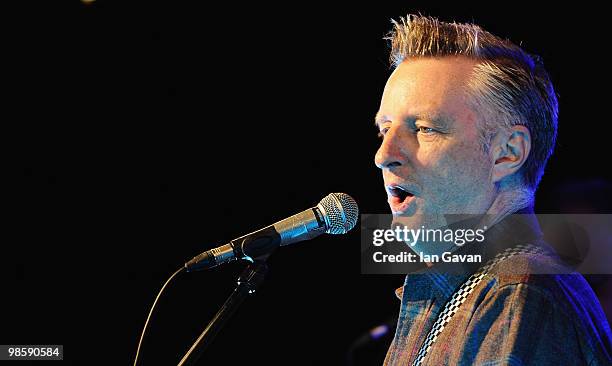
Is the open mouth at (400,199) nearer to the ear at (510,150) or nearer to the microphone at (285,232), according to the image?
the microphone at (285,232)

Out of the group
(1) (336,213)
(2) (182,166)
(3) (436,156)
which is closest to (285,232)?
(1) (336,213)

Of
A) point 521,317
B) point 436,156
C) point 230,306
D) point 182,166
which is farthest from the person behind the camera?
point 182,166

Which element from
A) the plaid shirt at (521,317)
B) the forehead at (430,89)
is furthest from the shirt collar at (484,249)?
the forehead at (430,89)

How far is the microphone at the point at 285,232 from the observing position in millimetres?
1852

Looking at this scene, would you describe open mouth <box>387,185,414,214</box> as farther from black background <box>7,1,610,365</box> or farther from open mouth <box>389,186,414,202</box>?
black background <box>7,1,610,365</box>

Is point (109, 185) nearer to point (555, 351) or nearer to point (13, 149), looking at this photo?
point (13, 149)

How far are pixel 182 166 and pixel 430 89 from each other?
2.35 metres

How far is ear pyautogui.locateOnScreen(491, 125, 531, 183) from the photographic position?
1.97 m

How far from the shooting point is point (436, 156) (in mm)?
1929

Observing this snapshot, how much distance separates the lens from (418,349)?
1.87m

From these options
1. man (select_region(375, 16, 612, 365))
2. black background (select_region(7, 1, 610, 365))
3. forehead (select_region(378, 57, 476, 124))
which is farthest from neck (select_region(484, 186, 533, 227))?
black background (select_region(7, 1, 610, 365))

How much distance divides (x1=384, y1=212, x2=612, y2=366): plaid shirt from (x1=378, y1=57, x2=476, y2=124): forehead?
1.18ft

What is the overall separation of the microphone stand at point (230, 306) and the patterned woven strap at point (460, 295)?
458 millimetres

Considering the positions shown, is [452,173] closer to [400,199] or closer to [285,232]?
[400,199]
